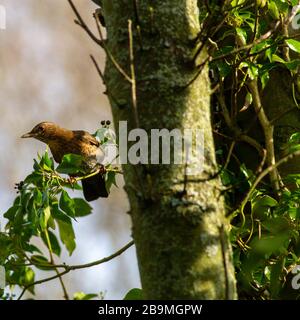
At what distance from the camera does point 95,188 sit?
16.5ft

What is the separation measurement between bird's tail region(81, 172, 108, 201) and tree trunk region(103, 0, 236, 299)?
8.27ft

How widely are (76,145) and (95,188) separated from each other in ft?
1.30

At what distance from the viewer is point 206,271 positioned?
2174mm

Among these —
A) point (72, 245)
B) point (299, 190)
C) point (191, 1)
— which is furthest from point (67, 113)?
point (191, 1)

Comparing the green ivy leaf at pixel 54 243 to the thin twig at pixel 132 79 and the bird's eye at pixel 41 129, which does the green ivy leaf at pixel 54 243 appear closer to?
the thin twig at pixel 132 79

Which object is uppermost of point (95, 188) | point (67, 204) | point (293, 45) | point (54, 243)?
point (293, 45)

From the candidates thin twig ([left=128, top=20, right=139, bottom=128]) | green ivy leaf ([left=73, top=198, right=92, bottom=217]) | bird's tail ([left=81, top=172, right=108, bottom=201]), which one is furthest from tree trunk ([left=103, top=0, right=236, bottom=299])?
bird's tail ([left=81, top=172, right=108, bottom=201])

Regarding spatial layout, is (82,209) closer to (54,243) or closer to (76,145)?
(54,243)

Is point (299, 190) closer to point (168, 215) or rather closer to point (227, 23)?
point (227, 23)

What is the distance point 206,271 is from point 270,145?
67.0 inches

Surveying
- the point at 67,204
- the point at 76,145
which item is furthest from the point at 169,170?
the point at 76,145

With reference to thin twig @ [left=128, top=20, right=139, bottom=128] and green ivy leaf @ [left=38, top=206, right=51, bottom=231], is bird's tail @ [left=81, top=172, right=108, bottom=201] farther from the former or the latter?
thin twig @ [left=128, top=20, right=139, bottom=128]

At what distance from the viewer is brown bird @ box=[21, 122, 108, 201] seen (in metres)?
4.98

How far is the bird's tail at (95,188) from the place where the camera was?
4.98 metres
